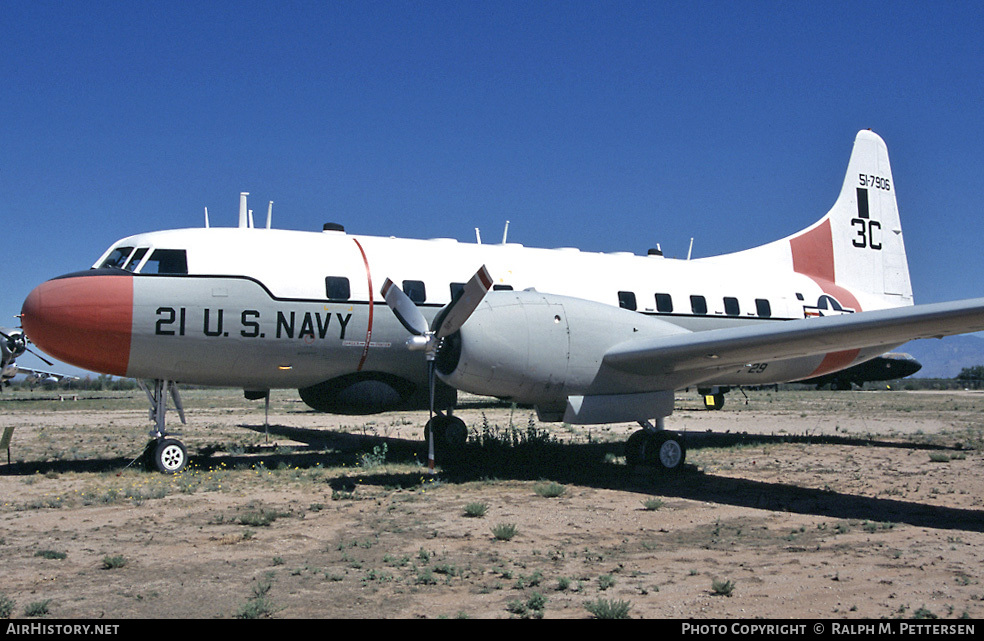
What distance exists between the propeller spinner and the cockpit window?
4.07 metres

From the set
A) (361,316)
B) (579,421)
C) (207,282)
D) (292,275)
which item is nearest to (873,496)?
(579,421)

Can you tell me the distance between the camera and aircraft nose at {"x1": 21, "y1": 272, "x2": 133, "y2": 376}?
418 inches

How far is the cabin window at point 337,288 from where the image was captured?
11.9 m

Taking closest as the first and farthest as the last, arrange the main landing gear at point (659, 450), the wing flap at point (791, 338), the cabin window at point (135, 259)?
the wing flap at point (791, 338) → the cabin window at point (135, 259) → the main landing gear at point (659, 450)

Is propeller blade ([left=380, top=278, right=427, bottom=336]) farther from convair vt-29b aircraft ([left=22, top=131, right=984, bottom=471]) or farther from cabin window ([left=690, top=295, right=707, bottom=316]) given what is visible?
cabin window ([left=690, top=295, right=707, bottom=316])

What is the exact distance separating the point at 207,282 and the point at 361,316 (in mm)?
2400

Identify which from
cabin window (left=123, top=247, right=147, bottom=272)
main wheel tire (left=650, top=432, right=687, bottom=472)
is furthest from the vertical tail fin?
cabin window (left=123, top=247, right=147, bottom=272)

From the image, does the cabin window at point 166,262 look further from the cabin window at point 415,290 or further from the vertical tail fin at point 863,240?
the vertical tail fin at point 863,240

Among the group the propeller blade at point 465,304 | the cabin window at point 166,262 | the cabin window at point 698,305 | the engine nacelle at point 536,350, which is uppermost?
the cabin window at point 166,262

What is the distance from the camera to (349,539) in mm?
7398

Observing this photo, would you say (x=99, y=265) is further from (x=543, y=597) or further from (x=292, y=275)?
(x=543, y=597)

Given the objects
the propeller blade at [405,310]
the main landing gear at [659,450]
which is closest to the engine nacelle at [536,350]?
the propeller blade at [405,310]

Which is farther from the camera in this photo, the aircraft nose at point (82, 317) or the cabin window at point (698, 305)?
the cabin window at point (698, 305)

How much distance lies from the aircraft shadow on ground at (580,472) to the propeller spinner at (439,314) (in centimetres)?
165
